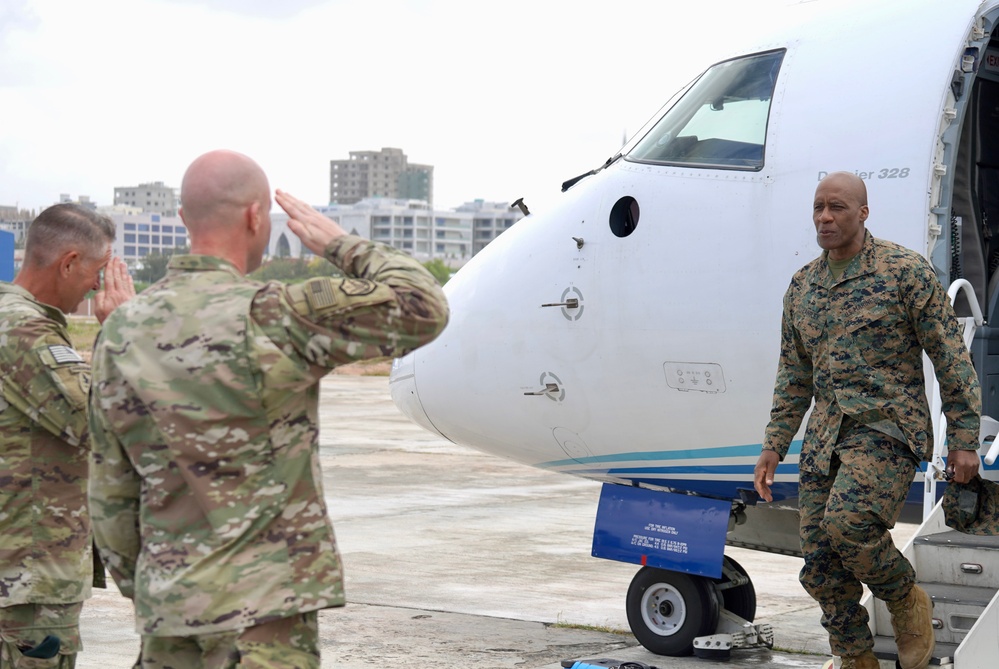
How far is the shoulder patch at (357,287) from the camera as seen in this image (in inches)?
117

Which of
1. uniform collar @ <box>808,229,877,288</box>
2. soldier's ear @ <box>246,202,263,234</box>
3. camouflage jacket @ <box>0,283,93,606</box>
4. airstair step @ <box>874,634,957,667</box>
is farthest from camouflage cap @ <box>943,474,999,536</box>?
camouflage jacket @ <box>0,283,93,606</box>

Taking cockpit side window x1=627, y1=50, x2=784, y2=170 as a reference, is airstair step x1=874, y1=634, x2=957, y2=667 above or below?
below

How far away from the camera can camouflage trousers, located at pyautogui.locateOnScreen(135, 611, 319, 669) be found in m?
2.92

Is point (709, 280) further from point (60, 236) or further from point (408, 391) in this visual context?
point (60, 236)

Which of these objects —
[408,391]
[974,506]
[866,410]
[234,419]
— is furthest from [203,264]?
[408,391]

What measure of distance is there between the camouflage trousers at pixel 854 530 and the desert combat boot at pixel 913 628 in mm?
74

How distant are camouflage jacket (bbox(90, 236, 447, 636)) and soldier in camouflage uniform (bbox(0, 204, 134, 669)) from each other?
0.88 m

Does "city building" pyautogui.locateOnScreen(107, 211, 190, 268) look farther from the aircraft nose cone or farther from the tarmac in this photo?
the aircraft nose cone

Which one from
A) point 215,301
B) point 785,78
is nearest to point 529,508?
point 785,78

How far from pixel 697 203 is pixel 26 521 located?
3.67 meters

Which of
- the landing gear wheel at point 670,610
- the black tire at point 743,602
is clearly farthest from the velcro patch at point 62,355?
the black tire at point 743,602

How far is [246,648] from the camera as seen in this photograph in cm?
291

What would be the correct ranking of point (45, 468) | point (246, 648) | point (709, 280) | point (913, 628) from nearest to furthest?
point (246, 648) < point (45, 468) < point (913, 628) < point (709, 280)

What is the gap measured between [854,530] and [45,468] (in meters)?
2.85
